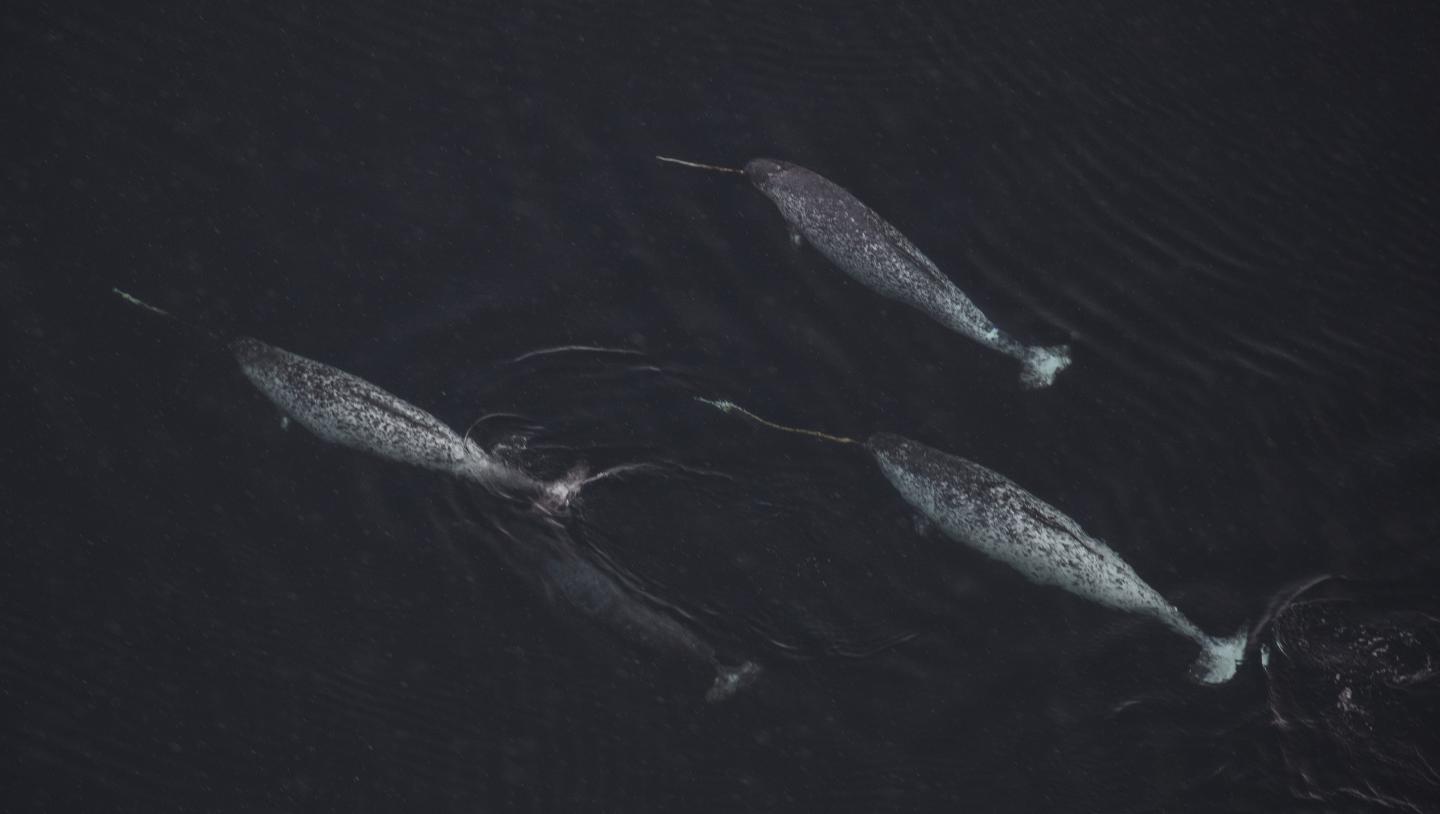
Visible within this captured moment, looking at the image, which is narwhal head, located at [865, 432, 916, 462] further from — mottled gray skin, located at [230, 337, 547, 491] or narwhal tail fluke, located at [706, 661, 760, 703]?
mottled gray skin, located at [230, 337, 547, 491]

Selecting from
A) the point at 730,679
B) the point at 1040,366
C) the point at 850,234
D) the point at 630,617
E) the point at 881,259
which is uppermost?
the point at 850,234

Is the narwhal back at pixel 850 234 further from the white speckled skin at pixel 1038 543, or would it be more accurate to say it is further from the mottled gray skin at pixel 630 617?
the mottled gray skin at pixel 630 617

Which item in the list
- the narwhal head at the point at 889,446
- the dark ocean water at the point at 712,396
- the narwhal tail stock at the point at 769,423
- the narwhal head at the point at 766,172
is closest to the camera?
the dark ocean water at the point at 712,396

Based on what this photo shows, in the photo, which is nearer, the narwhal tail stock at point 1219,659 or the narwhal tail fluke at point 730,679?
the narwhal tail stock at point 1219,659

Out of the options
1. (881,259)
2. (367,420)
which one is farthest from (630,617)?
(881,259)

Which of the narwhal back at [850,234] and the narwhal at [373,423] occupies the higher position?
the narwhal back at [850,234]

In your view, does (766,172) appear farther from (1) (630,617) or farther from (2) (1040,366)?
(1) (630,617)

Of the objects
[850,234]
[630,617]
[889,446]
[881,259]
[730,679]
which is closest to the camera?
[730,679]

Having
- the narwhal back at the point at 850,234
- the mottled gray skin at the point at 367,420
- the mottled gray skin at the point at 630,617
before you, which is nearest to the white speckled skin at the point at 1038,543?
the narwhal back at the point at 850,234

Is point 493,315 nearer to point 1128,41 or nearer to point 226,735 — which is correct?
point 226,735
